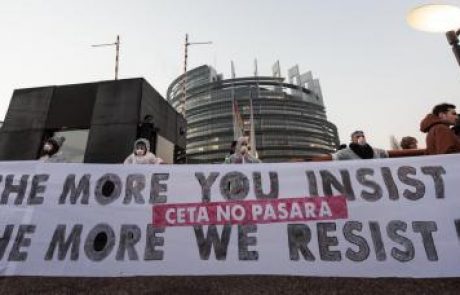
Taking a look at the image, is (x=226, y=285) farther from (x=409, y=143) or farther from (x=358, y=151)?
(x=409, y=143)

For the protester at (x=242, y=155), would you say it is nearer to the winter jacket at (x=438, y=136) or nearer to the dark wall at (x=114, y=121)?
the winter jacket at (x=438, y=136)

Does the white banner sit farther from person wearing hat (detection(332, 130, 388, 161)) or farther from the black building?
the black building

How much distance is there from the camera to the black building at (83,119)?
11.2 m

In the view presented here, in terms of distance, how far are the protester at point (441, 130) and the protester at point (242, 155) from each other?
279 centimetres

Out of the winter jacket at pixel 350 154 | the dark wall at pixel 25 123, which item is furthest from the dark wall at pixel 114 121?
the winter jacket at pixel 350 154

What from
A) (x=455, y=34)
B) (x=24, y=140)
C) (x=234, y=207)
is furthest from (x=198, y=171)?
(x=24, y=140)

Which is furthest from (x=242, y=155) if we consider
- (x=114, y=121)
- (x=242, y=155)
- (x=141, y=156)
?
(x=114, y=121)

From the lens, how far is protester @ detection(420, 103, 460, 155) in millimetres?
4320

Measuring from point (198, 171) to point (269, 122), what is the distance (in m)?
114

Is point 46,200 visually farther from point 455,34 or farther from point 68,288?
point 455,34

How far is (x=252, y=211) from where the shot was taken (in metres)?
3.86

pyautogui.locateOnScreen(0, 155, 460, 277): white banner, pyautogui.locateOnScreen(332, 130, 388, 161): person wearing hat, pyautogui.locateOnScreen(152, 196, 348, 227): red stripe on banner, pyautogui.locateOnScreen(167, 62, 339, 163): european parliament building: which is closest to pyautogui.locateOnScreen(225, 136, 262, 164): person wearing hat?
pyautogui.locateOnScreen(332, 130, 388, 161): person wearing hat

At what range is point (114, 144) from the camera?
11055mm

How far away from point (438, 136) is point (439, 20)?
1444mm
